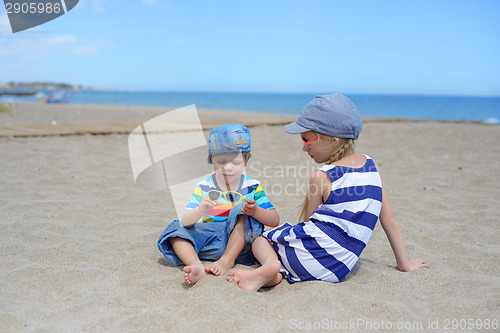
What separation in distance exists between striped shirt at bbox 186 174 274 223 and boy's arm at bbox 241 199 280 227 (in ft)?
0.44

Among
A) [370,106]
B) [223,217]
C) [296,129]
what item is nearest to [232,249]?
[223,217]

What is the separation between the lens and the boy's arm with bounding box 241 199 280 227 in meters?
2.17

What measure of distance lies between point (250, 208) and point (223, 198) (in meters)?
0.37

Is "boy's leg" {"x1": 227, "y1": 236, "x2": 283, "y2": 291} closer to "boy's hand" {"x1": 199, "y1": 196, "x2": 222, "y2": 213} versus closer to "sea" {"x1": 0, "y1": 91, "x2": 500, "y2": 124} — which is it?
"boy's hand" {"x1": 199, "y1": 196, "x2": 222, "y2": 213}

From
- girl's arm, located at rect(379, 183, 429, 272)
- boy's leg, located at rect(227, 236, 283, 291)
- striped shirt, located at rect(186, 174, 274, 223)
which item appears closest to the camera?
boy's leg, located at rect(227, 236, 283, 291)

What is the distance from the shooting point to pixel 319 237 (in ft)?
7.21

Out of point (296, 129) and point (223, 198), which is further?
point (223, 198)

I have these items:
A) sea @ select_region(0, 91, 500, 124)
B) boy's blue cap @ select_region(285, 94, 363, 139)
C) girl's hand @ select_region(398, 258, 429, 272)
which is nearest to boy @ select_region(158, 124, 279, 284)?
boy's blue cap @ select_region(285, 94, 363, 139)

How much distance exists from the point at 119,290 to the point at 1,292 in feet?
1.90

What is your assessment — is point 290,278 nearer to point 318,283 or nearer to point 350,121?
point 318,283

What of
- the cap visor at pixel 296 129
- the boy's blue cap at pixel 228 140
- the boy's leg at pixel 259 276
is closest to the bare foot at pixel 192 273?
the boy's leg at pixel 259 276

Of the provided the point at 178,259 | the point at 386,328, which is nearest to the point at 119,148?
the point at 178,259

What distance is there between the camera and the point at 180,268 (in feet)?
8.20

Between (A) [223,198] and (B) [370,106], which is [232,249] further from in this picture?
(B) [370,106]
